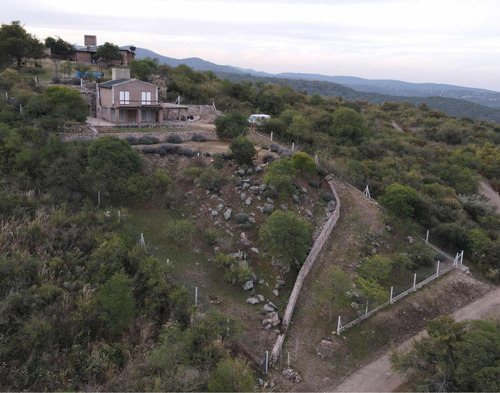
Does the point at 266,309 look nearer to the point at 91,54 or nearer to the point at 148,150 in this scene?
the point at 148,150

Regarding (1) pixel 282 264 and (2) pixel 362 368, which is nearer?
(2) pixel 362 368

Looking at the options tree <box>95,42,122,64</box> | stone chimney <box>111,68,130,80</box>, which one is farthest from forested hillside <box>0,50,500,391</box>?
tree <box>95,42,122,64</box>

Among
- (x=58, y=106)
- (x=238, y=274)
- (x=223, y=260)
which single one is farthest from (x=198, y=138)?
(x=238, y=274)

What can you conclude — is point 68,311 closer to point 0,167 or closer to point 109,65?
point 0,167

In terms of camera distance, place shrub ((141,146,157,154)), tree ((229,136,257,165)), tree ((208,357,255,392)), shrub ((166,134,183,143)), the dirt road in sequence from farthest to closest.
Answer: shrub ((166,134,183,143))
shrub ((141,146,157,154))
tree ((229,136,257,165))
the dirt road
tree ((208,357,255,392))

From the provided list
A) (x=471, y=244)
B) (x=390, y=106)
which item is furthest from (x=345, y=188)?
(x=390, y=106)

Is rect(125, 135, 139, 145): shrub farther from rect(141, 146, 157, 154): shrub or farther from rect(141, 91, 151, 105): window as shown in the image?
rect(141, 91, 151, 105): window
